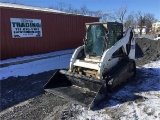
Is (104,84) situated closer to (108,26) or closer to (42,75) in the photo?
(108,26)

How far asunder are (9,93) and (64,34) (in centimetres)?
872

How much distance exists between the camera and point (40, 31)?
41.9 ft

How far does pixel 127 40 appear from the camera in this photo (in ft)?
24.5

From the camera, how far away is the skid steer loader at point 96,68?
19.0ft

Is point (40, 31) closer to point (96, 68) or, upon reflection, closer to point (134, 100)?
point (96, 68)

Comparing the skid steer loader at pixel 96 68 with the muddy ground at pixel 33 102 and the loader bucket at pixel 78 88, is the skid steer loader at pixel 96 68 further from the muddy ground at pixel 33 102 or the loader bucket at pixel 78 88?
the muddy ground at pixel 33 102

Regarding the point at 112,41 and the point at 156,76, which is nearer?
the point at 112,41

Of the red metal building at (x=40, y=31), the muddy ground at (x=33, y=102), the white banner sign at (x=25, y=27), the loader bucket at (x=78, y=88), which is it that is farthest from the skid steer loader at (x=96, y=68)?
the white banner sign at (x=25, y=27)

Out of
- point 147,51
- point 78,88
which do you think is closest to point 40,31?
point 147,51

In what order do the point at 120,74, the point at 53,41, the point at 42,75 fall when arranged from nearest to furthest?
the point at 120,74, the point at 42,75, the point at 53,41

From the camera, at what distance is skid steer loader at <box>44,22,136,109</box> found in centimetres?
580

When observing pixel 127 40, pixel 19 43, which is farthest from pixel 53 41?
pixel 127 40

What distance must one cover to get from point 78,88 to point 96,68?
900mm

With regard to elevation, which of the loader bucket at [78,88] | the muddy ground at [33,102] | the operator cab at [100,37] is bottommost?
the muddy ground at [33,102]
